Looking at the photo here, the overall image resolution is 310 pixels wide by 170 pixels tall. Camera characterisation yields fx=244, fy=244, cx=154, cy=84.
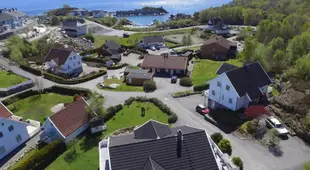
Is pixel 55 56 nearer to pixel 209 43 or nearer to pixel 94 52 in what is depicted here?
pixel 94 52

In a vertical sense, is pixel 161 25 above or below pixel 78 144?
above

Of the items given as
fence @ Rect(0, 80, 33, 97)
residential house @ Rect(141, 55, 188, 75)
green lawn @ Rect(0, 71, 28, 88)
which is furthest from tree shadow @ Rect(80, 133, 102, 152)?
residential house @ Rect(141, 55, 188, 75)

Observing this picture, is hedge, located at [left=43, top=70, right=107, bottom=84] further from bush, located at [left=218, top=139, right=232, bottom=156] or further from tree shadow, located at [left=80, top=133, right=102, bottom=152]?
bush, located at [left=218, top=139, right=232, bottom=156]

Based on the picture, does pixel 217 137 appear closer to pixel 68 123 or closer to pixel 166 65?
pixel 68 123

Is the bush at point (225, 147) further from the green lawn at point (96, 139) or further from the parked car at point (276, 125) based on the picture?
the green lawn at point (96, 139)

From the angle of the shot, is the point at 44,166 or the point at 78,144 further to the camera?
the point at 78,144

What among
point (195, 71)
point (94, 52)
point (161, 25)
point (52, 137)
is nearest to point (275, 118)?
point (195, 71)

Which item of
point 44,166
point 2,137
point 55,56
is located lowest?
point 44,166
